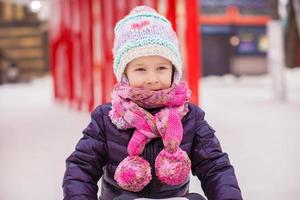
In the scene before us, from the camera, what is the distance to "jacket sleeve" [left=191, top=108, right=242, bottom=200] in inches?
41.5

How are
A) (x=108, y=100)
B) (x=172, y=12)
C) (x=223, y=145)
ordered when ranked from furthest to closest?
(x=108, y=100)
(x=172, y=12)
(x=223, y=145)

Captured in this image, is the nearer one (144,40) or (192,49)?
(144,40)

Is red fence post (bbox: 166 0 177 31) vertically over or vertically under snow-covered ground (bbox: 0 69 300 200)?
over

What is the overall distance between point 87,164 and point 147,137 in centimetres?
14

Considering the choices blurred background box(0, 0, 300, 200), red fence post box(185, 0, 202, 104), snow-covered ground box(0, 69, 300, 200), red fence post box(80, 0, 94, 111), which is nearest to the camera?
snow-covered ground box(0, 69, 300, 200)

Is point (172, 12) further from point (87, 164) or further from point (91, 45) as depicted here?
point (87, 164)

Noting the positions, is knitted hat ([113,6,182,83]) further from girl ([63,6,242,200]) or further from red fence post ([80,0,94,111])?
red fence post ([80,0,94,111])

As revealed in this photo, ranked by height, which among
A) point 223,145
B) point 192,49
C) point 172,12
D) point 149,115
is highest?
point 172,12

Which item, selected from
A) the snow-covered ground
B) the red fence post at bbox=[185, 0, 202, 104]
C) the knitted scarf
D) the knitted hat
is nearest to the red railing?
the red fence post at bbox=[185, 0, 202, 104]

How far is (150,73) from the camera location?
109 cm

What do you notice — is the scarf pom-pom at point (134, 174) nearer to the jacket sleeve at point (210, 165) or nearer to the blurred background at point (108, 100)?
the jacket sleeve at point (210, 165)

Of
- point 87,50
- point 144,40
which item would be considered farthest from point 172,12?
point 144,40

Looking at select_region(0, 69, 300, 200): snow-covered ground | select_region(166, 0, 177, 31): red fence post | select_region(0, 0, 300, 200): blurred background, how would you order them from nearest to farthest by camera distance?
select_region(0, 69, 300, 200): snow-covered ground < select_region(0, 0, 300, 200): blurred background < select_region(166, 0, 177, 31): red fence post

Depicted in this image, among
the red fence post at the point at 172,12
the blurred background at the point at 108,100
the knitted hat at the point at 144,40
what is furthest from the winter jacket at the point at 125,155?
the red fence post at the point at 172,12
